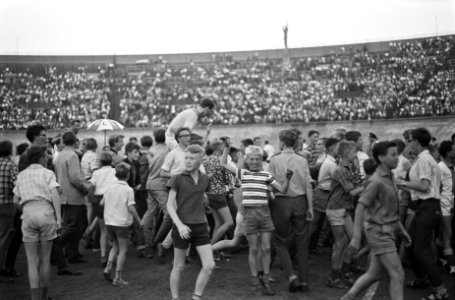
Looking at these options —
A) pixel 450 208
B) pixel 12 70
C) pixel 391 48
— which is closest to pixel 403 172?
pixel 450 208

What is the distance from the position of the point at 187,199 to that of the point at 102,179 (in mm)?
3354

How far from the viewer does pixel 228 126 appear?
34.3 meters

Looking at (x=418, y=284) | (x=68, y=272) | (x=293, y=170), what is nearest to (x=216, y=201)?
(x=293, y=170)

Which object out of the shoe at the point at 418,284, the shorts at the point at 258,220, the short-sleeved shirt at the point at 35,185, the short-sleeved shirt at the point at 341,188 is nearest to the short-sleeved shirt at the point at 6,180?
the short-sleeved shirt at the point at 35,185

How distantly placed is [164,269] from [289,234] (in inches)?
90.7

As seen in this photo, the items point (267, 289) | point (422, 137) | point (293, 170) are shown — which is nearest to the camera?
point (422, 137)

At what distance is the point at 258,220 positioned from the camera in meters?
7.48

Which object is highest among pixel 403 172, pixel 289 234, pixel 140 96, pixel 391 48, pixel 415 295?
pixel 391 48

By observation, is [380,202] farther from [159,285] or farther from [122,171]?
[122,171]

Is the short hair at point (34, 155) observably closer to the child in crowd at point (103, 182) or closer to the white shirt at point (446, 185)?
the child in crowd at point (103, 182)

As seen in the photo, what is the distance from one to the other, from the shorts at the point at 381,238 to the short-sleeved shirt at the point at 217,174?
3360mm

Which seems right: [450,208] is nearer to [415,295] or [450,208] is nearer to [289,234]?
[415,295]

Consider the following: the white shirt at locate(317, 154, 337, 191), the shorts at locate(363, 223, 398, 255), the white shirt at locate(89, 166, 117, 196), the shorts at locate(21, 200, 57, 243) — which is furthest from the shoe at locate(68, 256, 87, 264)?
the shorts at locate(363, 223, 398, 255)

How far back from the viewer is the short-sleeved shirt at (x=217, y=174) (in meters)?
8.91
